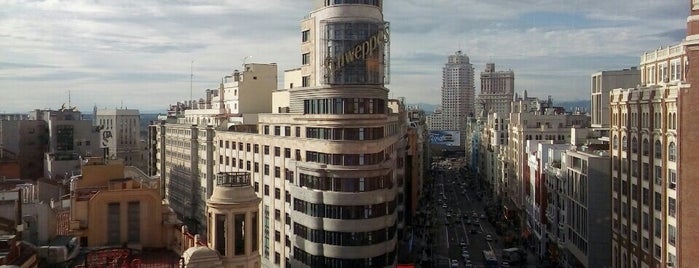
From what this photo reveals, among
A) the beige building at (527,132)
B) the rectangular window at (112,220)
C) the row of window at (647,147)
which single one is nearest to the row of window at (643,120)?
the row of window at (647,147)

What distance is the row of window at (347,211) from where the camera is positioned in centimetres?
5347

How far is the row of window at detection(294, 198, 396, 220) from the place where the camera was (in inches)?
2105

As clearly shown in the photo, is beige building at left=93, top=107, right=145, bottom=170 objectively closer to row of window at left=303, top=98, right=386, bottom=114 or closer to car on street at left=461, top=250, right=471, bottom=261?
car on street at left=461, top=250, right=471, bottom=261

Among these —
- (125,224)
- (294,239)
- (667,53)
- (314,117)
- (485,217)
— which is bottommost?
(485,217)

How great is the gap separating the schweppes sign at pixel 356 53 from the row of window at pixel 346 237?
15451mm

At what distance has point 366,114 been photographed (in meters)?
54.5

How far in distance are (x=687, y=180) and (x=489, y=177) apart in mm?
121481

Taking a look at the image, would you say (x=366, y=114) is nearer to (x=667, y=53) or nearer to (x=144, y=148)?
(x=667, y=53)

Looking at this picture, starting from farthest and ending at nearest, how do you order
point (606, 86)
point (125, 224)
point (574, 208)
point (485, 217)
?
point (485, 217), point (606, 86), point (574, 208), point (125, 224)

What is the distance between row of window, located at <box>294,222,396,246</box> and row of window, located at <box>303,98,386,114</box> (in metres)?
10.5

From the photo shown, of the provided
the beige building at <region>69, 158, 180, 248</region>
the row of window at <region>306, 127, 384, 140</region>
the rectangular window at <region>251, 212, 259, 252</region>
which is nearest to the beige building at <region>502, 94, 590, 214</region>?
the row of window at <region>306, 127, 384, 140</region>

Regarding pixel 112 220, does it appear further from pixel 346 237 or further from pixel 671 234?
pixel 671 234

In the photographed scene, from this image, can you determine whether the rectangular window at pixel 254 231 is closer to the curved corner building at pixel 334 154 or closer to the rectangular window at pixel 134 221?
the rectangular window at pixel 134 221

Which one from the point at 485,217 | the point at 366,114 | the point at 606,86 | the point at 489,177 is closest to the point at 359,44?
the point at 366,114
